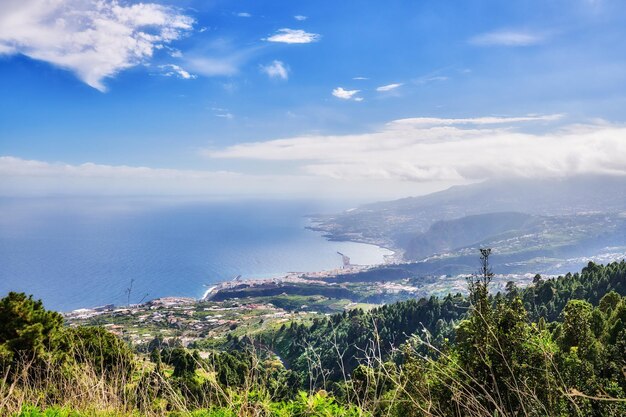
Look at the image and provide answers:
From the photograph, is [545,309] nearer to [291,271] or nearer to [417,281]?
[417,281]

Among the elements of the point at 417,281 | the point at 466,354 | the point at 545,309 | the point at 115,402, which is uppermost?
the point at 115,402

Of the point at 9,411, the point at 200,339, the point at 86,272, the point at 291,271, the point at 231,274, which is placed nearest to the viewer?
the point at 9,411

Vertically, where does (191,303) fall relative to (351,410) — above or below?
below

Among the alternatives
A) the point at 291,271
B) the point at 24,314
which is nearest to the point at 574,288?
the point at 24,314

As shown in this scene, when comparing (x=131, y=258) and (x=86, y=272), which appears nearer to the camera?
(x=86, y=272)

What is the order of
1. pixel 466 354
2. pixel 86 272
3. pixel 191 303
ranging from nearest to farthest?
pixel 466 354, pixel 191 303, pixel 86 272

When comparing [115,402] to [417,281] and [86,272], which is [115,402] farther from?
[417,281]
